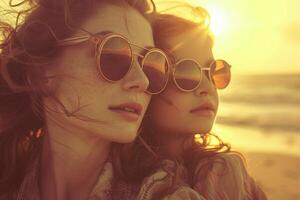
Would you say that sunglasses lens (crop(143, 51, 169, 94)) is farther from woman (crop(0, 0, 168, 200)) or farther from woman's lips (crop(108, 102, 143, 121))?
woman's lips (crop(108, 102, 143, 121))

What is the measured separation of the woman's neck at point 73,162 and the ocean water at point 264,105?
29.8ft

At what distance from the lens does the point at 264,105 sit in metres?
15.9

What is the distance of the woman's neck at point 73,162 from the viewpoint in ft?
8.67

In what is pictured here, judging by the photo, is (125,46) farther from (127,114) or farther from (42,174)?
(42,174)

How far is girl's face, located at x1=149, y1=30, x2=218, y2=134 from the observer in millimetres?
2975

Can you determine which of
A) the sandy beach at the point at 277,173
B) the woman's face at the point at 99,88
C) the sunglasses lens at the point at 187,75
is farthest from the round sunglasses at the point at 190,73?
the sandy beach at the point at 277,173

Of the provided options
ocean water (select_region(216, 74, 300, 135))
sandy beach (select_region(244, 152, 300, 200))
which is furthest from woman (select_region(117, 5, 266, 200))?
ocean water (select_region(216, 74, 300, 135))

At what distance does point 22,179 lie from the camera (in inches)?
115

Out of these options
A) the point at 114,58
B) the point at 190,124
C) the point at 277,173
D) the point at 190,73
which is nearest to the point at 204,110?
the point at 190,124

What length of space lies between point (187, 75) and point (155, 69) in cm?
37

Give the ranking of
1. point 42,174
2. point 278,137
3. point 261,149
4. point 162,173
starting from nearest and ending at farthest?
1. point 162,173
2. point 42,174
3. point 261,149
4. point 278,137

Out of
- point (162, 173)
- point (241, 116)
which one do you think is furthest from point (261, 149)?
point (162, 173)

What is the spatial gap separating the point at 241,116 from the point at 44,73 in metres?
11.6

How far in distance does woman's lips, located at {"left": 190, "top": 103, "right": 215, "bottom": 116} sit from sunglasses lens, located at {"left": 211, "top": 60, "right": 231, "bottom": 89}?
0.22 meters
